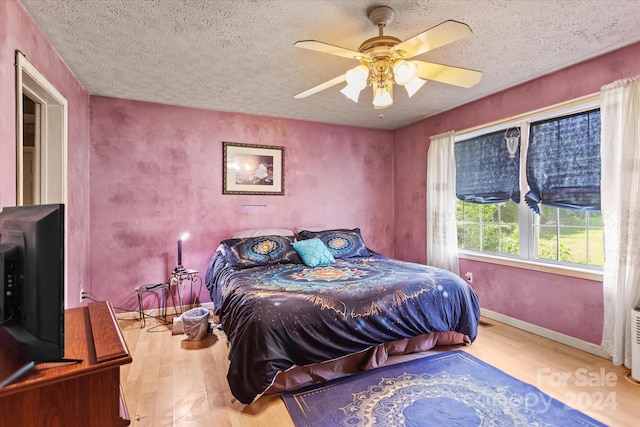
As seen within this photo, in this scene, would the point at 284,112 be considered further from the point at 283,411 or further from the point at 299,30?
the point at 283,411

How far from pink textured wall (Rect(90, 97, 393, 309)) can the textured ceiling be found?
0.46 meters

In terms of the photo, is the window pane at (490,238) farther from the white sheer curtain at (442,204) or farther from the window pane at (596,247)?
the window pane at (596,247)

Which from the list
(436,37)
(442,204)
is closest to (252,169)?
(442,204)

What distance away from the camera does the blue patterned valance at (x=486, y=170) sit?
3213 millimetres

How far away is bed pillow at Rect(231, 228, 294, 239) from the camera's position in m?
3.74

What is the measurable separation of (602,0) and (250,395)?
120 inches

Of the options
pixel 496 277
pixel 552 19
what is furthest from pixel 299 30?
pixel 496 277

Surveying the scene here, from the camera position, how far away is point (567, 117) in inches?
108

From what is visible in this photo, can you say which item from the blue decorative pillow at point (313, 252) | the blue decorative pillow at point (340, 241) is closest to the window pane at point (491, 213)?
the blue decorative pillow at point (340, 241)

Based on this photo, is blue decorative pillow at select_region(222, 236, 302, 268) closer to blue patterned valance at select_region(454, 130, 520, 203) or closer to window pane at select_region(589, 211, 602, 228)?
blue patterned valance at select_region(454, 130, 520, 203)

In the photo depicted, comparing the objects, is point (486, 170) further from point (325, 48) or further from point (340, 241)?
point (325, 48)

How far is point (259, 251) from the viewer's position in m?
3.25

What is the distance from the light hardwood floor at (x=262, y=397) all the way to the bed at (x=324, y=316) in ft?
0.56

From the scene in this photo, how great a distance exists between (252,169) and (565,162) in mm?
3211
